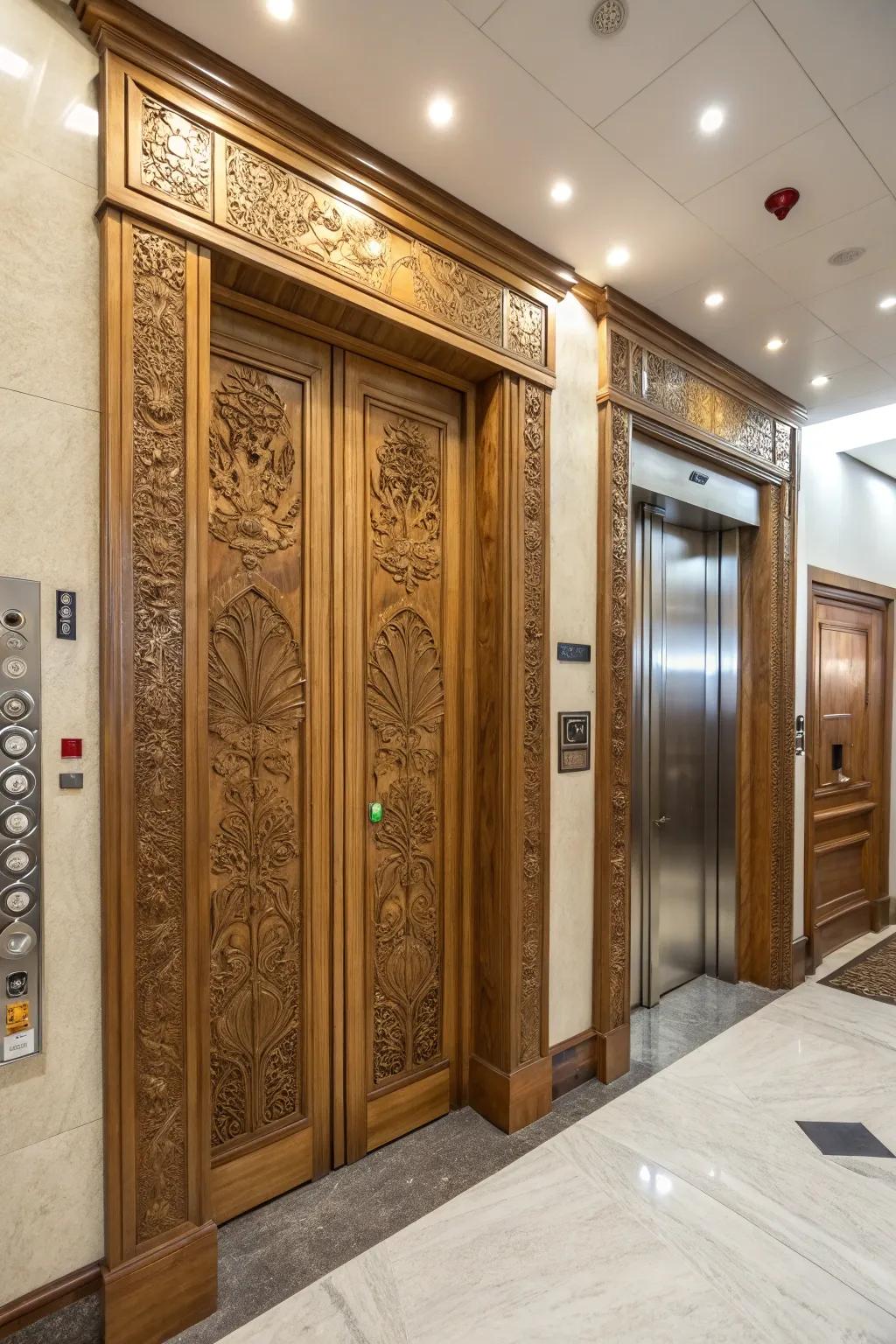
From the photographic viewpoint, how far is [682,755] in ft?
12.6

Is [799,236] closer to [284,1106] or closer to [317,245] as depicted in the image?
[317,245]

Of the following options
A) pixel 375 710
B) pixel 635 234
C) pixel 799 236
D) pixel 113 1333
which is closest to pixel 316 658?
pixel 375 710

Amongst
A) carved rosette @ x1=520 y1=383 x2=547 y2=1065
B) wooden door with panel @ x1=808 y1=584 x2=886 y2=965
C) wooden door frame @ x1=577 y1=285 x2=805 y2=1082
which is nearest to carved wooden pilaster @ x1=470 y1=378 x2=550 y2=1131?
carved rosette @ x1=520 y1=383 x2=547 y2=1065

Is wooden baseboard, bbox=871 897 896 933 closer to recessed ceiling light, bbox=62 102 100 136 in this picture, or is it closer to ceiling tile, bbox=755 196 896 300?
ceiling tile, bbox=755 196 896 300

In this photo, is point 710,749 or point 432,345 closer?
point 432,345

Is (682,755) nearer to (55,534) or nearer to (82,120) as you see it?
(55,534)

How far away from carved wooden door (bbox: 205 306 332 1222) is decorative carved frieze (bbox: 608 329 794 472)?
4.56 feet

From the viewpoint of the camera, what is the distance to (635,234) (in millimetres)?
2514

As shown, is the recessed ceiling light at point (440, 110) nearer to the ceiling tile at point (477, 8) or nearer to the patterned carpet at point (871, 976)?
the ceiling tile at point (477, 8)

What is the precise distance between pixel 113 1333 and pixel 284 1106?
648 mm

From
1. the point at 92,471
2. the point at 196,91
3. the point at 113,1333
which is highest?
the point at 196,91

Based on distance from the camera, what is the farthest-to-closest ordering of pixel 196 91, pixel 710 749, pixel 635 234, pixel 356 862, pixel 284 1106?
1. pixel 710 749
2. pixel 635 234
3. pixel 356 862
4. pixel 284 1106
5. pixel 196 91

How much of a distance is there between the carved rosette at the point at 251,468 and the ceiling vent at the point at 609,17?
1.25 metres

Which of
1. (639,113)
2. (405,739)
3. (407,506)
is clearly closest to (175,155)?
(407,506)
